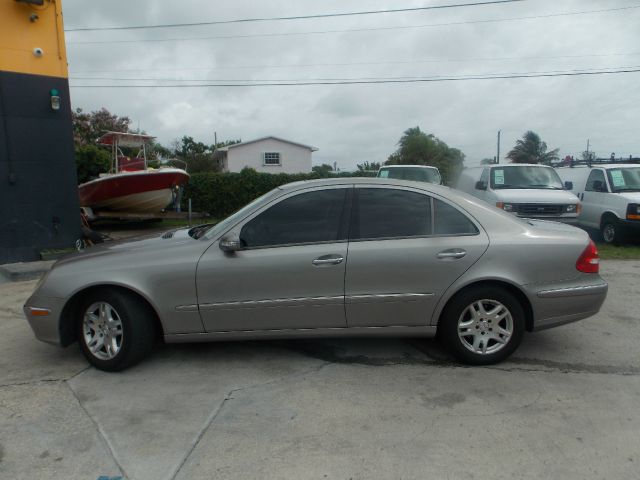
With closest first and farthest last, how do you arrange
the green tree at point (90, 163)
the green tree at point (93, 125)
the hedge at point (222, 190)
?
the green tree at point (90, 163)
the hedge at point (222, 190)
the green tree at point (93, 125)

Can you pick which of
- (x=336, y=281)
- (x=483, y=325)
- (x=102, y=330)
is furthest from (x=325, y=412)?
(x=102, y=330)

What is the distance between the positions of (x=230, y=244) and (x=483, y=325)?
7.11 ft

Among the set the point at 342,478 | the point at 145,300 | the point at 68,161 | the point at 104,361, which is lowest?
the point at 342,478

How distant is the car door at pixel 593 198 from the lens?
1102cm

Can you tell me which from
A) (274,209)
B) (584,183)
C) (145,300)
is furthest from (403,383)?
(584,183)

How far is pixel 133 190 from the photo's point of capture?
45.8 feet

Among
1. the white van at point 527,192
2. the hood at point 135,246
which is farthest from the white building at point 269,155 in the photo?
the hood at point 135,246

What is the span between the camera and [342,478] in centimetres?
263

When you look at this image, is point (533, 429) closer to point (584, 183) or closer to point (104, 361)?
point (104, 361)

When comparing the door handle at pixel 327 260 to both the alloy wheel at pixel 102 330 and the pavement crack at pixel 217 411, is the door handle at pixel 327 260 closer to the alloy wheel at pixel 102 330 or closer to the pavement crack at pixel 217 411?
the pavement crack at pixel 217 411

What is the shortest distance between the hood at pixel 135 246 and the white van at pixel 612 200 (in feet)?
30.7

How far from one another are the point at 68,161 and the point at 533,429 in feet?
28.9

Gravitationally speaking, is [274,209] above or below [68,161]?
below

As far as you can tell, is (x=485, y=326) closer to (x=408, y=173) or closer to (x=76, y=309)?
(x=76, y=309)
